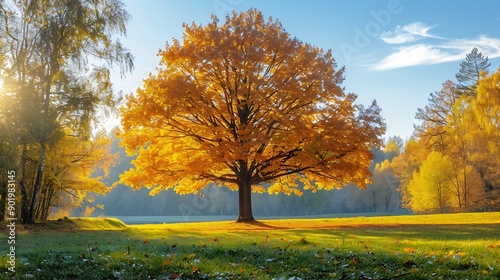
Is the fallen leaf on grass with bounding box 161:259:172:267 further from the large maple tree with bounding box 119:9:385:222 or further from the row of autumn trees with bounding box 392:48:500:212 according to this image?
the row of autumn trees with bounding box 392:48:500:212

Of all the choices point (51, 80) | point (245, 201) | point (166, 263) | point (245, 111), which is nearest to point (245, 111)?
point (245, 111)

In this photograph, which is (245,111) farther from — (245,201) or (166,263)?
(166,263)

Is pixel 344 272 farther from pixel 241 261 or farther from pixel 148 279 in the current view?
pixel 148 279

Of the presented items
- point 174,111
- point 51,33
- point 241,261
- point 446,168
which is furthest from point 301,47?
point 446,168

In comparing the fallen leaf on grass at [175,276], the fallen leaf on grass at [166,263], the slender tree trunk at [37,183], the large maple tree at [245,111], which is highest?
the large maple tree at [245,111]

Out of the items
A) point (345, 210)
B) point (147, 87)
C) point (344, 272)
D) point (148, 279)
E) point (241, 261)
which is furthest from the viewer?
point (345, 210)

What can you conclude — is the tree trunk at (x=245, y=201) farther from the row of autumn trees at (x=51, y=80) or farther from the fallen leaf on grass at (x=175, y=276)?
the fallen leaf on grass at (x=175, y=276)

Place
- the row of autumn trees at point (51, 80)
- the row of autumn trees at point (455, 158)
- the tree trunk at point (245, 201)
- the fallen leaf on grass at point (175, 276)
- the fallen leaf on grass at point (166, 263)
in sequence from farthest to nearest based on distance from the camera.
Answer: the row of autumn trees at point (455, 158)
the tree trunk at point (245, 201)
the row of autumn trees at point (51, 80)
the fallen leaf on grass at point (166, 263)
the fallen leaf on grass at point (175, 276)

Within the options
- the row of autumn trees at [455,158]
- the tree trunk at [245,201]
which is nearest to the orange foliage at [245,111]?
the tree trunk at [245,201]

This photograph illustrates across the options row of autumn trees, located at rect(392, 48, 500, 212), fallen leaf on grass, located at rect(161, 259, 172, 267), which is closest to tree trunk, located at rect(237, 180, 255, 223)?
fallen leaf on grass, located at rect(161, 259, 172, 267)

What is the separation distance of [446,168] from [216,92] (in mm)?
34259

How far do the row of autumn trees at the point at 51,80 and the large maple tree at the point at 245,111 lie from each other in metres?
2.40

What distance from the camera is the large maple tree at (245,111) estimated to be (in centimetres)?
2280

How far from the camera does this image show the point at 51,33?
72.8 ft
